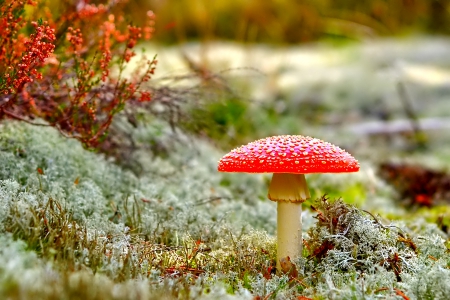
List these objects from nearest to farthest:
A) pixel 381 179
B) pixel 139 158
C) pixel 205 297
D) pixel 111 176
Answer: pixel 205 297, pixel 111 176, pixel 139 158, pixel 381 179

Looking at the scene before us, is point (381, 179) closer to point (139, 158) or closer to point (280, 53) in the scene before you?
point (139, 158)

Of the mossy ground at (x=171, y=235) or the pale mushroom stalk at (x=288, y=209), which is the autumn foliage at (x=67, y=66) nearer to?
the mossy ground at (x=171, y=235)

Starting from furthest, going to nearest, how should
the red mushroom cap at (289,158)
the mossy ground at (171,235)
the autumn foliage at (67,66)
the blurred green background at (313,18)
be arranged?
the blurred green background at (313,18) < the autumn foliage at (67,66) < the red mushroom cap at (289,158) < the mossy ground at (171,235)

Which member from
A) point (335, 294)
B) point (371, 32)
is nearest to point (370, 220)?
point (335, 294)

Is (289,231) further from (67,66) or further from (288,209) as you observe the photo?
(67,66)

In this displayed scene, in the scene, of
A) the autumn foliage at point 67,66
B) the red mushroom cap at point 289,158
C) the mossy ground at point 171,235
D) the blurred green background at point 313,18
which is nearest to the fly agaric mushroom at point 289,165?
the red mushroom cap at point 289,158

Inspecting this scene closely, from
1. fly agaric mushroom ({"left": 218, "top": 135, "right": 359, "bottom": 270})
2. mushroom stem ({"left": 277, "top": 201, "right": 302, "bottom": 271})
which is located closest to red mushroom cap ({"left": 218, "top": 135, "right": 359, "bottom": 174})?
fly agaric mushroom ({"left": 218, "top": 135, "right": 359, "bottom": 270})

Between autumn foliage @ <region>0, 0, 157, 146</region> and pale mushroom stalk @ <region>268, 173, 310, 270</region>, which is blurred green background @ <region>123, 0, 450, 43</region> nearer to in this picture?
autumn foliage @ <region>0, 0, 157, 146</region>
